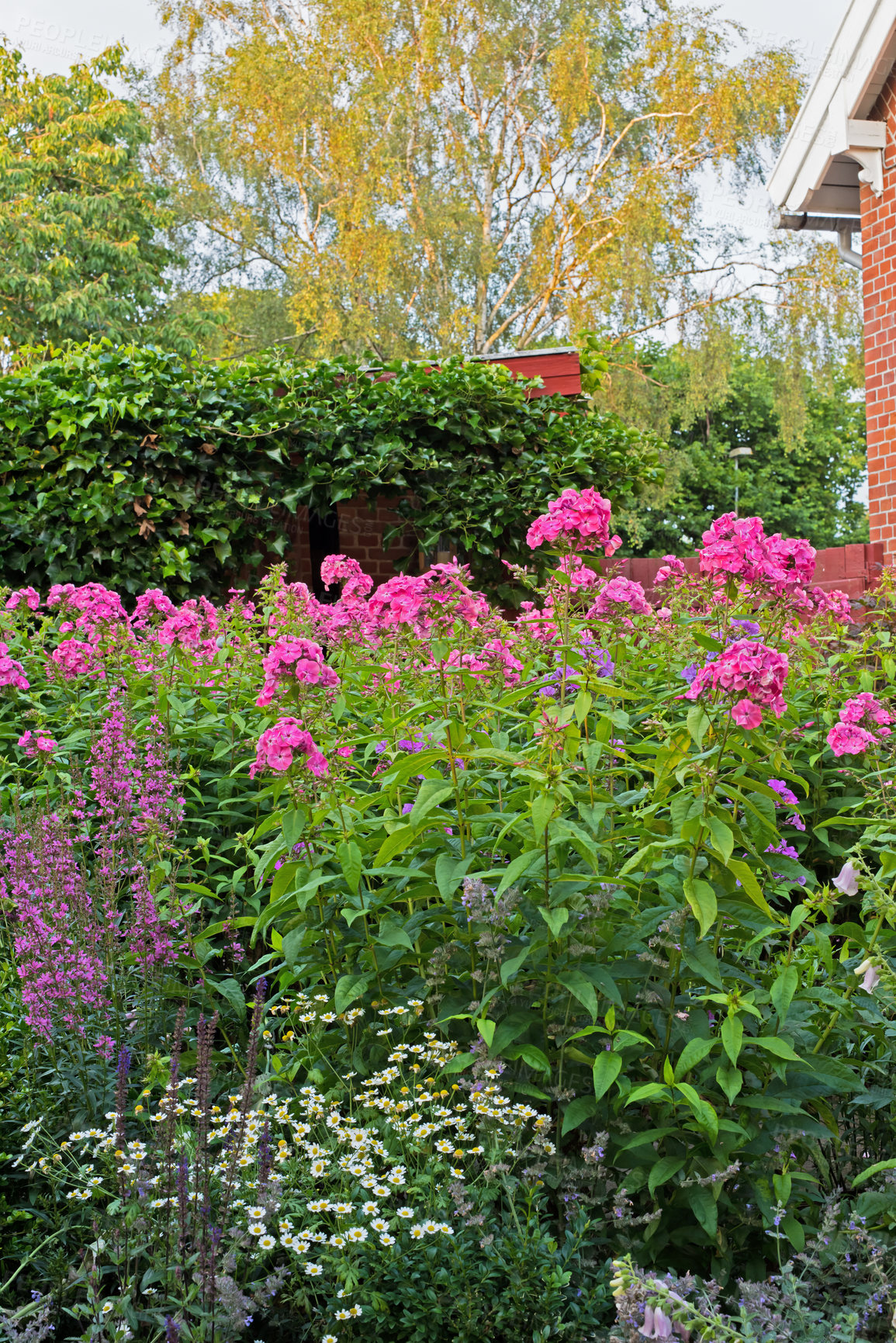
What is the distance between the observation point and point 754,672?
7.34 ft

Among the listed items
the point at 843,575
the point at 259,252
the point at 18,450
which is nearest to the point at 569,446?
the point at 843,575

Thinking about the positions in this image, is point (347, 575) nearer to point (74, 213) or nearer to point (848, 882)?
point (848, 882)

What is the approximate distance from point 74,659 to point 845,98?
770 cm

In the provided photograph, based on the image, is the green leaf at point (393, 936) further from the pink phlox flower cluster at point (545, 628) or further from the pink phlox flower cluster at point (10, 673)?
the pink phlox flower cluster at point (10, 673)

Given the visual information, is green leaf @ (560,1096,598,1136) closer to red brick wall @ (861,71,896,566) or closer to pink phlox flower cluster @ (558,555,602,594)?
pink phlox flower cluster @ (558,555,602,594)

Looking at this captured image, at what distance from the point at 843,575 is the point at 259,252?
19993 millimetres

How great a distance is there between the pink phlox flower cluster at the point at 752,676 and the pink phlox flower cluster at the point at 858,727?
0.57 metres

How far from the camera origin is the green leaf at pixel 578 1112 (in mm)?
2299

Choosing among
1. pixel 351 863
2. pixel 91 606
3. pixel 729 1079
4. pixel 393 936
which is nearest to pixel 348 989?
pixel 393 936

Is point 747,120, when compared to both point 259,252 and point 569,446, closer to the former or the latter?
point 259,252

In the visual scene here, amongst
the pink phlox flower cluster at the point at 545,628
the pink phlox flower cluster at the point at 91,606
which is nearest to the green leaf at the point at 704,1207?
the pink phlox flower cluster at the point at 545,628

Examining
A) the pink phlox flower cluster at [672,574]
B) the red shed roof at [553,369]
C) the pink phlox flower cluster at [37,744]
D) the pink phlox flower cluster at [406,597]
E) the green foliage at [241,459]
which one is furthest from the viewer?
the red shed roof at [553,369]

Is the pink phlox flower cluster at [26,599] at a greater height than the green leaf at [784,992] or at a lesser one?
greater

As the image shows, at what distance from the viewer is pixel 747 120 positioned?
2294 centimetres
